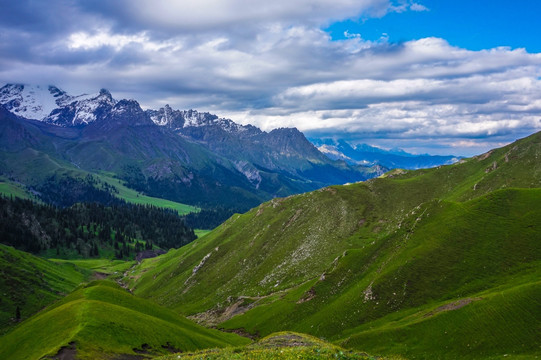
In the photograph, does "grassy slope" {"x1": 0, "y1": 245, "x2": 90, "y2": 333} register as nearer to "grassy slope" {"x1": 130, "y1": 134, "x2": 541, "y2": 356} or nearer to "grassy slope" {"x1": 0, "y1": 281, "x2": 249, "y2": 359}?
"grassy slope" {"x1": 130, "y1": 134, "x2": 541, "y2": 356}

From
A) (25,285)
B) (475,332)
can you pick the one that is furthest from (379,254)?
(25,285)

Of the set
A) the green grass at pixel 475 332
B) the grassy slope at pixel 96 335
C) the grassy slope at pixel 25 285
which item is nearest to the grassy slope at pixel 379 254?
the green grass at pixel 475 332

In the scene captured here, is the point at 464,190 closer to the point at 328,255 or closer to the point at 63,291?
the point at 328,255

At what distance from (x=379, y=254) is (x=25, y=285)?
461ft

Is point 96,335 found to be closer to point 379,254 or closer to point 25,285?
point 379,254

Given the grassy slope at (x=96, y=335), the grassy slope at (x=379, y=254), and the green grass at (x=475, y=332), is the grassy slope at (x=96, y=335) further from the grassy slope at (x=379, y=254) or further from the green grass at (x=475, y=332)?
the grassy slope at (x=379, y=254)

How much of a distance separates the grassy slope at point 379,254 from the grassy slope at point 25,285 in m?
47.2

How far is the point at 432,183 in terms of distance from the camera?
617 feet

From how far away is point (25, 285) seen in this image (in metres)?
151

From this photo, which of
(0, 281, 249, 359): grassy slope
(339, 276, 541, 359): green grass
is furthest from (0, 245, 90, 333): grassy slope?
(339, 276, 541, 359): green grass

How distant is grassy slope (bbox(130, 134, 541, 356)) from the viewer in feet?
276

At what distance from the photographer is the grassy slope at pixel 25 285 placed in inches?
5241

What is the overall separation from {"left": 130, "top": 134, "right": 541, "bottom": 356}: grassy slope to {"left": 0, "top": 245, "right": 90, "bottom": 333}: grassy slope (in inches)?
1858

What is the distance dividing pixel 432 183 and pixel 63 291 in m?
183
